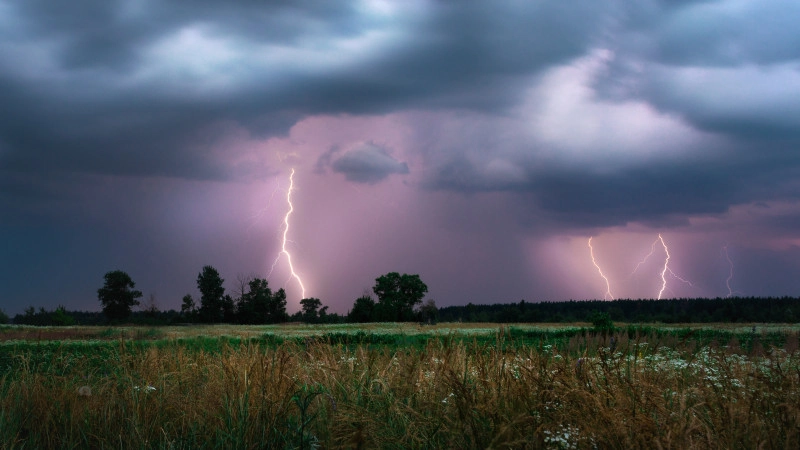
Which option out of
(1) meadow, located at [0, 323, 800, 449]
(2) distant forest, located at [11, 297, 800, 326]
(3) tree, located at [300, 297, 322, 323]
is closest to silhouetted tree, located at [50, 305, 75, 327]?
(2) distant forest, located at [11, 297, 800, 326]

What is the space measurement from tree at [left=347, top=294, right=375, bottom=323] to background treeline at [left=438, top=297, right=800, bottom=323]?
7.52 m

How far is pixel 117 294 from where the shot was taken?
56031 mm

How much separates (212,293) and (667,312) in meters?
58.5

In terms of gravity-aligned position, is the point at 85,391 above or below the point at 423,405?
below

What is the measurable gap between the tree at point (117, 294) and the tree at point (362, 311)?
2078 cm

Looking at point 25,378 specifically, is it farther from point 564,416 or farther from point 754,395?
point 754,395

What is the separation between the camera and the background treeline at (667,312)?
59.3 m

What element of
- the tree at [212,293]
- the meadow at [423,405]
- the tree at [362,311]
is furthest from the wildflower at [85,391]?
the tree at [362,311]

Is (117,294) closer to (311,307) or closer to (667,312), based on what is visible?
(311,307)

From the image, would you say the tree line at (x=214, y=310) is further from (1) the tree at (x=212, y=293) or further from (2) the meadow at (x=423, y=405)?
(2) the meadow at (x=423, y=405)

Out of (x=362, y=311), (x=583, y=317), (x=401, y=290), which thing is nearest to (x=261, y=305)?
(x=362, y=311)

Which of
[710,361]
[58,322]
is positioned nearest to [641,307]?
[58,322]

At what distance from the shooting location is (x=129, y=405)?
7.07 meters

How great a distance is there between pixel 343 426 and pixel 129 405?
112 inches
